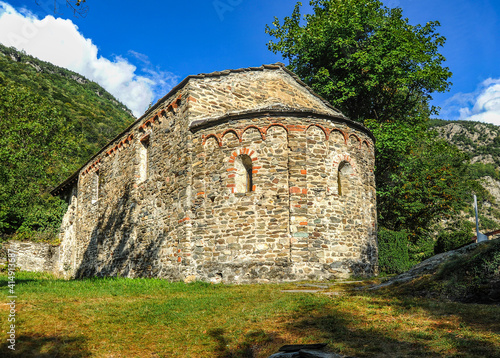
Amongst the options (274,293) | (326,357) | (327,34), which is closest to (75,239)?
(274,293)

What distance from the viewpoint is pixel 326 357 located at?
4.05 meters

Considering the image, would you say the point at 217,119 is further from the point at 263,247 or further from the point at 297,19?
the point at 297,19

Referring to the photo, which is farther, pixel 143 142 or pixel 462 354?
pixel 143 142

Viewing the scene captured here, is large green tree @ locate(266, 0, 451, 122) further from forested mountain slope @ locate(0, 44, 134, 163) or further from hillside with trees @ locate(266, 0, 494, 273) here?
forested mountain slope @ locate(0, 44, 134, 163)

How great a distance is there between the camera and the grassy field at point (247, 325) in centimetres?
475

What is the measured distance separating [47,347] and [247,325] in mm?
2761

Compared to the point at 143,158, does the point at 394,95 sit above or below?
above

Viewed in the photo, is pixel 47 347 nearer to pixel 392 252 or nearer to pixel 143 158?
pixel 143 158

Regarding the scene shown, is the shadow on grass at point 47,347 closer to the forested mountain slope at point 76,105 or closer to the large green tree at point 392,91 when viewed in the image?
the large green tree at point 392,91

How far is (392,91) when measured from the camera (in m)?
20.1

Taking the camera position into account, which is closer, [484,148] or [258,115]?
[258,115]

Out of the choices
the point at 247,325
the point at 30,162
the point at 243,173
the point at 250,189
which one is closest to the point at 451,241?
the point at 250,189

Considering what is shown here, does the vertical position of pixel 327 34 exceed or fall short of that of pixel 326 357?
it exceeds it

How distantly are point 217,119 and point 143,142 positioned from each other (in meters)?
4.64
